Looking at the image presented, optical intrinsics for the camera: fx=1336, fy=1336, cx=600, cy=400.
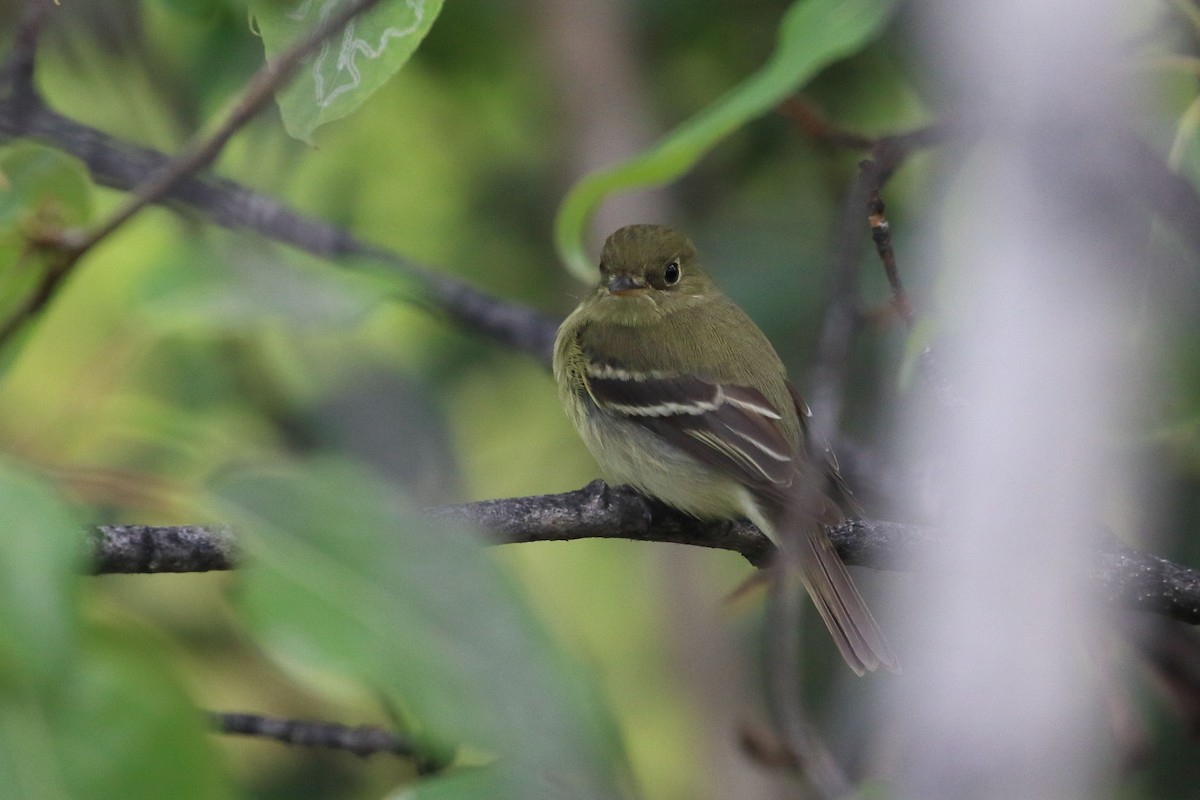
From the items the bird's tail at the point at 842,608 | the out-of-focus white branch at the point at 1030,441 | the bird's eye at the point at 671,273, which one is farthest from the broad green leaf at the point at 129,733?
the bird's eye at the point at 671,273

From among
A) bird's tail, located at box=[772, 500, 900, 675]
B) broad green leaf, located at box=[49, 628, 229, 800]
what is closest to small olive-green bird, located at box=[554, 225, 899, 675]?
bird's tail, located at box=[772, 500, 900, 675]

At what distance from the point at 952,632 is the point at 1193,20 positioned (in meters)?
1.56

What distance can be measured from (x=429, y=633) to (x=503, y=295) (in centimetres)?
333

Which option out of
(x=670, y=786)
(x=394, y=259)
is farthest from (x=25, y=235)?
(x=670, y=786)

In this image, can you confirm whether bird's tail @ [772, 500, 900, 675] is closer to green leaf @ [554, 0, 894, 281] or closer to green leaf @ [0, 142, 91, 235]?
A: green leaf @ [554, 0, 894, 281]

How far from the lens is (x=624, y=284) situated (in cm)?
353

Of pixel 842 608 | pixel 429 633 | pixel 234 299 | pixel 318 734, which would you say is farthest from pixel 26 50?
pixel 842 608

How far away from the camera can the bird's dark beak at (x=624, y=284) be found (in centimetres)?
351

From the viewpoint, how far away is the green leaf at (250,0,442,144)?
152 centimetres

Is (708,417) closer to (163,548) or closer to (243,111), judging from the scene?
(163,548)

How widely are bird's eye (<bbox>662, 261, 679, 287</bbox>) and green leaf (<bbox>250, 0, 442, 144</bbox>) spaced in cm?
210

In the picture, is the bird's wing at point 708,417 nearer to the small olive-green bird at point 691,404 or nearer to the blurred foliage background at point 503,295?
the small olive-green bird at point 691,404

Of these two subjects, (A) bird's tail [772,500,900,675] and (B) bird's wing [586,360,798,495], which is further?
(B) bird's wing [586,360,798,495]

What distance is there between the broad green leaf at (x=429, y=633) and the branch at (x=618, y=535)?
1.58 ft
